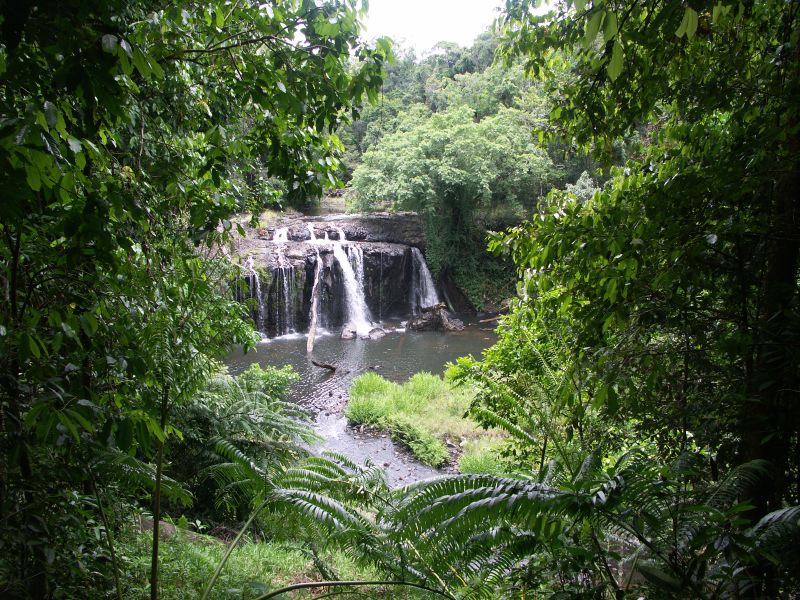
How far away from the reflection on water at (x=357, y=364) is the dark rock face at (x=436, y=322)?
41 centimetres

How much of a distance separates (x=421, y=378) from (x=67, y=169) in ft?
34.4

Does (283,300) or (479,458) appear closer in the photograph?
(479,458)

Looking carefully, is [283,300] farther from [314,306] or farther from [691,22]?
[691,22]

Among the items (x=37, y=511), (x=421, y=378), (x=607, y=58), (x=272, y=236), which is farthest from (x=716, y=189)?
(x=272, y=236)

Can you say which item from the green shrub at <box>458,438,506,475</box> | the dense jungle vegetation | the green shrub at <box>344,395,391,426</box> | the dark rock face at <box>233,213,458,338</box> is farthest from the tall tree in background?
the dark rock face at <box>233,213,458,338</box>

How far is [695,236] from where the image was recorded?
2146 mm

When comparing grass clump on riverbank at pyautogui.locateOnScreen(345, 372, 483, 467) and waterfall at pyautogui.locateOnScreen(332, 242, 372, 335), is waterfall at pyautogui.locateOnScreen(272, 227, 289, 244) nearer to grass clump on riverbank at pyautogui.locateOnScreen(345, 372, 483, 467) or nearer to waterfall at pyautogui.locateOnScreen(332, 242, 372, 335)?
waterfall at pyautogui.locateOnScreen(332, 242, 372, 335)

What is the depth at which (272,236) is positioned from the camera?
1880 centimetres

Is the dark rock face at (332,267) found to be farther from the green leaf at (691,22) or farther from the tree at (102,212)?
the green leaf at (691,22)

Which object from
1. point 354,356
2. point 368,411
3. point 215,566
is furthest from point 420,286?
point 215,566

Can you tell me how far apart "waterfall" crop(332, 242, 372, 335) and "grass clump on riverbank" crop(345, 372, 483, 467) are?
21.2ft

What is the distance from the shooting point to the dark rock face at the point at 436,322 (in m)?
17.6

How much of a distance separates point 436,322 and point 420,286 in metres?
2.90

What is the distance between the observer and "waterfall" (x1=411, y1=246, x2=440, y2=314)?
785 inches
